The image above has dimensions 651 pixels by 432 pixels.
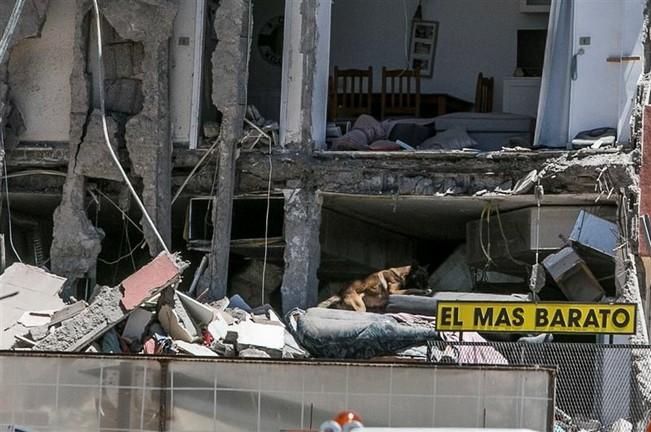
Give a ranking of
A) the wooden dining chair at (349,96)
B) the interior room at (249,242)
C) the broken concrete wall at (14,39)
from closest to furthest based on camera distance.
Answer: the broken concrete wall at (14,39)
the interior room at (249,242)
the wooden dining chair at (349,96)

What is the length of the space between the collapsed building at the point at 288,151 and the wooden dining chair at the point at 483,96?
2.90 ft

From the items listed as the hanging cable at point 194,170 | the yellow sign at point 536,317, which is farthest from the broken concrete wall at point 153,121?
the yellow sign at point 536,317

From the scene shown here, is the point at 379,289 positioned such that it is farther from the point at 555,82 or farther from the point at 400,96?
the point at 400,96

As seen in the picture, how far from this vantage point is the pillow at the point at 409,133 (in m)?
25.6

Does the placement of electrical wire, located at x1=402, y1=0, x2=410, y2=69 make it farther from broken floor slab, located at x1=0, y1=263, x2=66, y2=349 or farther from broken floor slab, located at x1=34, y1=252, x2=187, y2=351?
broken floor slab, located at x1=0, y1=263, x2=66, y2=349

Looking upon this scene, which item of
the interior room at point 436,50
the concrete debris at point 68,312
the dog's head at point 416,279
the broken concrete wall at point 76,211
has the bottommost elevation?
the concrete debris at point 68,312

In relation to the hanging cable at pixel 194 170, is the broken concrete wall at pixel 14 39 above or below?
above

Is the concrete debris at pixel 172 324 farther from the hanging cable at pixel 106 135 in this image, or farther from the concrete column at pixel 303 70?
the concrete column at pixel 303 70

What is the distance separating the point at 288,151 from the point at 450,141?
1931 millimetres

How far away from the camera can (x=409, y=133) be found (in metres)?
25.7

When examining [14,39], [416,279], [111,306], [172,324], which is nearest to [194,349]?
[172,324]

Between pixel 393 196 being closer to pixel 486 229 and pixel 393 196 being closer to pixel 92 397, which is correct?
pixel 486 229

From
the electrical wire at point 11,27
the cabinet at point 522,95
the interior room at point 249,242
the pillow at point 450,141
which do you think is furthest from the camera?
the cabinet at point 522,95

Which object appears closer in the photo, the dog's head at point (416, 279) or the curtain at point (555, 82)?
the curtain at point (555, 82)
